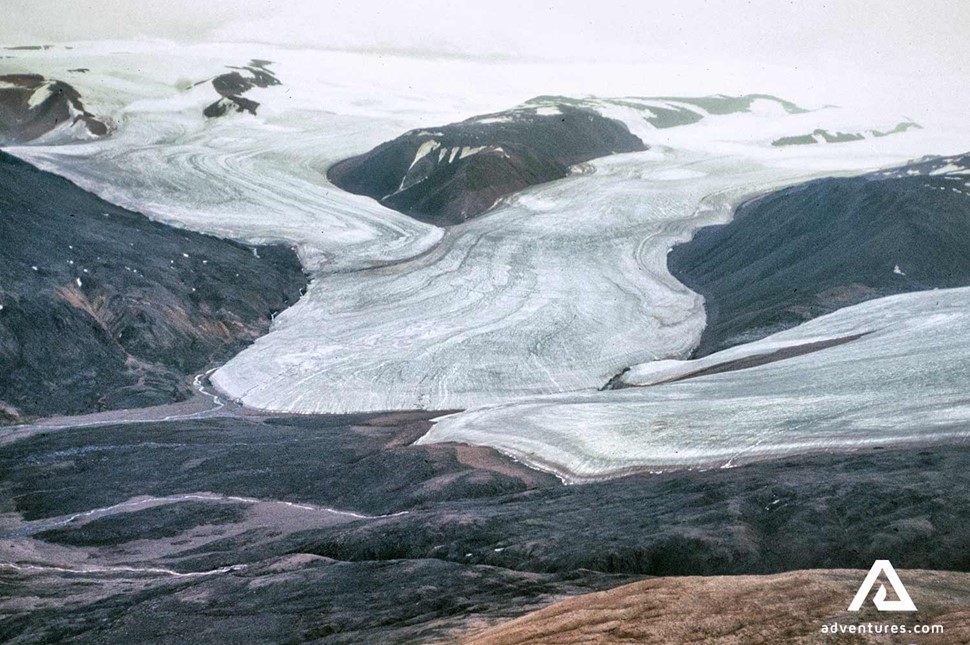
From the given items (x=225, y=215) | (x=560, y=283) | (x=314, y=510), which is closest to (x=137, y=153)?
(x=225, y=215)

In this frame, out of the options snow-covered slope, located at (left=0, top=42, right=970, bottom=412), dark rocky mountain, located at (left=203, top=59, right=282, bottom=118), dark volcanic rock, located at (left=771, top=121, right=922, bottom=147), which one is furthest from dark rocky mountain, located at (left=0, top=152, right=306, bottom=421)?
dark volcanic rock, located at (left=771, top=121, right=922, bottom=147)

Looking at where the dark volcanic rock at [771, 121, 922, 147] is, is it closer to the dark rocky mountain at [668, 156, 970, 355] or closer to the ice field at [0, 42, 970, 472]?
the ice field at [0, 42, 970, 472]

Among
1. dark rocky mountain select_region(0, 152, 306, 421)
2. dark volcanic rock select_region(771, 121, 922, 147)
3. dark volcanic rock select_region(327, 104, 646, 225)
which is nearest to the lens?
dark rocky mountain select_region(0, 152, 306, 421)

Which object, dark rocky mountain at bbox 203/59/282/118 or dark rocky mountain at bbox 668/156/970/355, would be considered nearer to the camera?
dark rocky mountain at bbox 668/156/970/355

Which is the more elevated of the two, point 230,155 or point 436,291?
point 230,155

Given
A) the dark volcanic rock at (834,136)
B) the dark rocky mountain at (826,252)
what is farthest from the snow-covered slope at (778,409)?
the dark volcanic rock at (834,136)

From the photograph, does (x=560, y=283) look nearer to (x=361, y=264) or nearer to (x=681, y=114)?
(x=361, y=264)

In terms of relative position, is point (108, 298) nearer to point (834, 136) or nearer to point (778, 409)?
point (778, 409)
